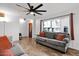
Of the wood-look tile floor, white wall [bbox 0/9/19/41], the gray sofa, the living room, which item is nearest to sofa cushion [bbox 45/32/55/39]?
the gray sofa

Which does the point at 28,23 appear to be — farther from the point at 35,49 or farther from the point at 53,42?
the point at 53,42

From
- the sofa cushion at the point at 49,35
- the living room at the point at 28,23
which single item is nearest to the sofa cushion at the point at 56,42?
the sofa cushion at the point at 49,35

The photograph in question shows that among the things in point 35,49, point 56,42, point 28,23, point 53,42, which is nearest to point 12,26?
point 28,23

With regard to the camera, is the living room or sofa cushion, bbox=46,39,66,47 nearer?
the living room

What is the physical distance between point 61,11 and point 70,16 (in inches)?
26.7

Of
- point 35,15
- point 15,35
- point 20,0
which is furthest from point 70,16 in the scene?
point 20,0

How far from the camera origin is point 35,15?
2707 mm

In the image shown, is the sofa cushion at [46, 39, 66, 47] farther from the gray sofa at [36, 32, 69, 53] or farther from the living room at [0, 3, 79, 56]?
the living room at [0, 3, 79, 56]

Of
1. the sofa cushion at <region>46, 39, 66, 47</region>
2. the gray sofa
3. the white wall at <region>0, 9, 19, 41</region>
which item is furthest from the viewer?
the sofa cushion at <region>46, 39, 66, 47</region>

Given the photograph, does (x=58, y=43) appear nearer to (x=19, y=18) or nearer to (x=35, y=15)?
(x=35, y=15)

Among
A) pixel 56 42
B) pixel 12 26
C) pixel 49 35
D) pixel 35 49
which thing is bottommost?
pixel 35 49

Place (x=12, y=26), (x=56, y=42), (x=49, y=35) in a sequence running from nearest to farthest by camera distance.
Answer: (x=12, y=26) → (x=49, y=35) → (x=56, y=42)

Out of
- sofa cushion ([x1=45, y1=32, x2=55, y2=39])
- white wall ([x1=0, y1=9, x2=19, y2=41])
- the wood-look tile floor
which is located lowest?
the wood-look tile floor

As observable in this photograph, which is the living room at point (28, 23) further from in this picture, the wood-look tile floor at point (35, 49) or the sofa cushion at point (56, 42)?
the sofa cushion at point (56, 42)
